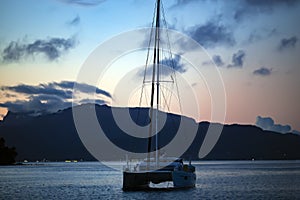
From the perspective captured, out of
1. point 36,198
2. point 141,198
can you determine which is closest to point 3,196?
point 36,198

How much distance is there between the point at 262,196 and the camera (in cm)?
6519

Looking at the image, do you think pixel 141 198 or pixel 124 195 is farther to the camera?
pixel 124 195

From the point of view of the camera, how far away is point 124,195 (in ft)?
210

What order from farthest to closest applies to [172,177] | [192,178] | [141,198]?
[192,178], [172,177], [141,198]

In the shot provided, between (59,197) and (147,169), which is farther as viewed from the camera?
(59,197)

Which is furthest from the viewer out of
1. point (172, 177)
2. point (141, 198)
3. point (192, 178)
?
point (192, 178)

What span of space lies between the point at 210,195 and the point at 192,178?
4.22 metres

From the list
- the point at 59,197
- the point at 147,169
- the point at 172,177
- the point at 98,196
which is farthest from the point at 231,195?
the point at 59,197

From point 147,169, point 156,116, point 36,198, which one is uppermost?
point 156,116

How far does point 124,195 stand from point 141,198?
634 centimetres

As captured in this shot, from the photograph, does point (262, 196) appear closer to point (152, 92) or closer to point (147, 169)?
point (147, 169)

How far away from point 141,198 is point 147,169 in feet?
14.0

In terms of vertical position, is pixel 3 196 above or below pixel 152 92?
below

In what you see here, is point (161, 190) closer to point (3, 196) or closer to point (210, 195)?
point (210, 195)
